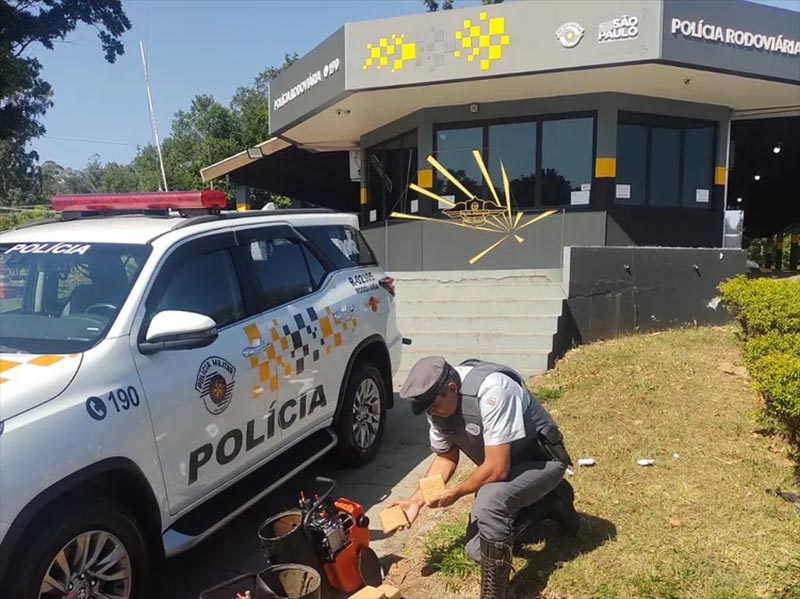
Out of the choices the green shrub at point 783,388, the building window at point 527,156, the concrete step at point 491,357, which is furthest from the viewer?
the building window at point 527,156

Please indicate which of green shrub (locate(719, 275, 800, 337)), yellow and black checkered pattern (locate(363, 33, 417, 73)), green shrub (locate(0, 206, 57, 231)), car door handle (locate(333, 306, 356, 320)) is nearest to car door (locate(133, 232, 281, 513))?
car door handle (locate(333, 306, 356, 320))

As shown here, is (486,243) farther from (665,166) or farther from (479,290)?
(665,166)

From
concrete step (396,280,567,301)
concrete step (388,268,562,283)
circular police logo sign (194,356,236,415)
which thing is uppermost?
circular police logo sign (194,356,236,415)

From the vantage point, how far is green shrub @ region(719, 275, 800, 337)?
212 inches

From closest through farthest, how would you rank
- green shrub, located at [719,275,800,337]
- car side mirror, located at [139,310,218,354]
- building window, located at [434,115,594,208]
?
car side mirror, located at [139,310,218,354] → green shrub, located at [719,275,800,337] → building window, located at [434,115,594,208]

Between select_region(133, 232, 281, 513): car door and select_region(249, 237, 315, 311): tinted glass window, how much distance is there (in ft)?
0.58

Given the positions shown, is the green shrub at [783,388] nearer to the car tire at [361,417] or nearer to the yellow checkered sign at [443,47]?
the car tire at [361,417]

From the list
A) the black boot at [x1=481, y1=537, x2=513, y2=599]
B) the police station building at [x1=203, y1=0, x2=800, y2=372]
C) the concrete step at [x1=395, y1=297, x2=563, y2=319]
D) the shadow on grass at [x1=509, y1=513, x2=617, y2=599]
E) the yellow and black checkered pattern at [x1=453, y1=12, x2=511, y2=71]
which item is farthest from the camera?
the yellow and black checkered pattern at [x1=453, y1=12, x2=511, y2=71]

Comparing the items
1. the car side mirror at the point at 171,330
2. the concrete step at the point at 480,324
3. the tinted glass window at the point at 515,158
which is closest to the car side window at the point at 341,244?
the car side mirror at the point at 171,330

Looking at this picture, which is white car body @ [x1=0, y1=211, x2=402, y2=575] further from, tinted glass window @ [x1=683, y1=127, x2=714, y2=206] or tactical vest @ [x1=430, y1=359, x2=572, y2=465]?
tinted glass window @ [x1=683, y1=127, x2=714, y2=206]

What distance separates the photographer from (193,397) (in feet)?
10.2

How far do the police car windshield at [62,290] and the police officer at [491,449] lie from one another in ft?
4.93

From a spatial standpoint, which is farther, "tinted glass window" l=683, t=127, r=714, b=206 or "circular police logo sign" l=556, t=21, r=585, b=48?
"tinted glass window" l=683, t=127, r=714, b=206

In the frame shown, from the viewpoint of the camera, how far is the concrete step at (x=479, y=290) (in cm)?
844
